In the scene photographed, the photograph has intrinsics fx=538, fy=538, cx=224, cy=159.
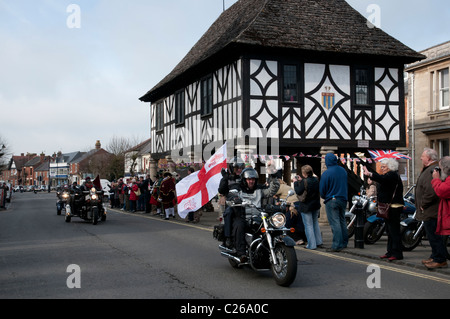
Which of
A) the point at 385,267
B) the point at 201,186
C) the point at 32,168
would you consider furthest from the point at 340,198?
the point at 32,168

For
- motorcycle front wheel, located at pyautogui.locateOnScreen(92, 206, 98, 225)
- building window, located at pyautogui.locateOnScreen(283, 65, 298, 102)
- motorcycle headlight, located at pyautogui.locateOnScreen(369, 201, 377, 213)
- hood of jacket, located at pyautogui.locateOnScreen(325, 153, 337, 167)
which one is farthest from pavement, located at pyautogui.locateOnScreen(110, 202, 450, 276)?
building window, located at pyautogui.locateOnScreen(283, 65, 298, 102)

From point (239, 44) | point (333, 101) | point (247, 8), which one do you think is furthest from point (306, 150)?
point (247, 8)

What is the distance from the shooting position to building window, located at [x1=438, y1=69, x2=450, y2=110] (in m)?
28.0

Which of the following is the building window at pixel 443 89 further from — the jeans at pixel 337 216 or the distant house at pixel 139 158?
the distant house at pixel 139 158

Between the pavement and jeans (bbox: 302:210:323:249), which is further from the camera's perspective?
jeans (bbox: 302:210:323:249)

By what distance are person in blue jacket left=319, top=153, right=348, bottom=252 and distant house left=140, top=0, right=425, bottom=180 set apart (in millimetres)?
8577

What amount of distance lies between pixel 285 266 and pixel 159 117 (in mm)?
25340

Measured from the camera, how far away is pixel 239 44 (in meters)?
20.0

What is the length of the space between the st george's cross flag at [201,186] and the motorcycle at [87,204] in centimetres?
512

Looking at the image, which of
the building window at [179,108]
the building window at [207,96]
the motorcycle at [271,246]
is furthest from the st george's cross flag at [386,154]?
the motorcycle at [271,246]

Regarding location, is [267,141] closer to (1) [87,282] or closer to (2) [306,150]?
(2) [306,150]

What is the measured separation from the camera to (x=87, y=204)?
19219mm

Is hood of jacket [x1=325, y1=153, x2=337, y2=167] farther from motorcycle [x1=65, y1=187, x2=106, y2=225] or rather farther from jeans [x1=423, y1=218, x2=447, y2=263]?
motorcycle [x1=65, y1=187, x2=106, y2=225]
